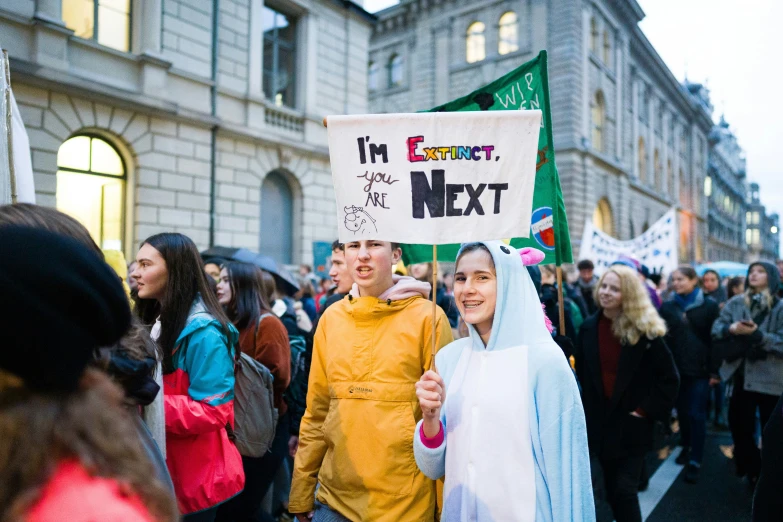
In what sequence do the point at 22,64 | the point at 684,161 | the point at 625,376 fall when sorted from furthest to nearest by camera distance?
1. the point at 684,161
2. the point at 22,64
3. the point at 625,376

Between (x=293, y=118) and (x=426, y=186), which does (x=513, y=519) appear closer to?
(x=426, y=186)

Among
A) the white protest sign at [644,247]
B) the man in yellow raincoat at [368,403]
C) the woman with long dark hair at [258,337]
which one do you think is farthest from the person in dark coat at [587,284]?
the man in yellow raincoat at [368,403]

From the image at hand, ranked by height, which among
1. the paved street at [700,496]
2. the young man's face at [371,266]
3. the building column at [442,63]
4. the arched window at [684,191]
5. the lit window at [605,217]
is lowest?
the paved street at [700,496]

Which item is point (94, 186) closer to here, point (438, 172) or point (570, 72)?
point (438, 172)

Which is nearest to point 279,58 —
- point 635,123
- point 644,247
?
point 644,247

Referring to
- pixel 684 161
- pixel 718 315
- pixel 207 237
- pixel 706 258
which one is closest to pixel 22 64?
pixel 207 237

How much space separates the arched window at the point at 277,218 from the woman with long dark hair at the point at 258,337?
1115cm

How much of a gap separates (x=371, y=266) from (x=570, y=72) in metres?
24.7

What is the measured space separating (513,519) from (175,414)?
1.46 meters

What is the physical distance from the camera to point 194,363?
253cm

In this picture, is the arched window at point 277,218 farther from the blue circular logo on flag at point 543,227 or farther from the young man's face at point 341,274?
the blue circular logo on flag at point 543,227

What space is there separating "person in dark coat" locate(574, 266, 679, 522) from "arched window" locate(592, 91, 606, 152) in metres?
26.3

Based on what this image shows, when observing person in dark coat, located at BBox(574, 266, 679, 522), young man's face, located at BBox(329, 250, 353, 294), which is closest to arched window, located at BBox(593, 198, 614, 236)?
person in dark coat, located at BBox(574, 266, 679, 522)

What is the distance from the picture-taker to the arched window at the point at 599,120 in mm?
28500
